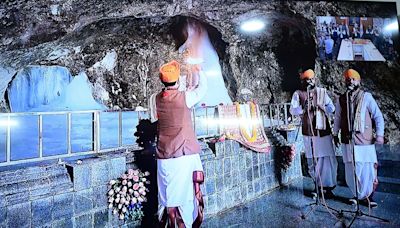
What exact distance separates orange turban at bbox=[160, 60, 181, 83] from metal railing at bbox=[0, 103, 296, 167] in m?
0.23

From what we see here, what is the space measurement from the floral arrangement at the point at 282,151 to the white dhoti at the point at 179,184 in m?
0.63

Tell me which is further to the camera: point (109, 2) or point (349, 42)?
point (349, 42)

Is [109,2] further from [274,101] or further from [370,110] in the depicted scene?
[370,110]

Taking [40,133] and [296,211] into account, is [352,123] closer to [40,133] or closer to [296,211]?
[296,211]

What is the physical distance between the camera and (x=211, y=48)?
186 centimetres

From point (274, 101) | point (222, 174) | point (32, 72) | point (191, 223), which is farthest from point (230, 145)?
point (32, 72)

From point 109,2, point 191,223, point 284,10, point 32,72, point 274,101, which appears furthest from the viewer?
point 284,10

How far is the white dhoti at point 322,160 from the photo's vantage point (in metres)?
1.87

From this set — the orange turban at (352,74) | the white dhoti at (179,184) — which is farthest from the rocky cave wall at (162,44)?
the white dhoti at (179,184)

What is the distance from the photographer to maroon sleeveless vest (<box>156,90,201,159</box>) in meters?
1.54

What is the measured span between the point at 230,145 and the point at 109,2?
3.87ft

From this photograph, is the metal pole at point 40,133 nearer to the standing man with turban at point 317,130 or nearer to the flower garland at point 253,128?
the flower garland at point 253,128

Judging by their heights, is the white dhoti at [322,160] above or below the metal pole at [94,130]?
below

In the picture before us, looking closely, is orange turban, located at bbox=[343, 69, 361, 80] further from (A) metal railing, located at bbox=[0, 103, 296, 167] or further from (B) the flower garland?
(B) the flower garland
